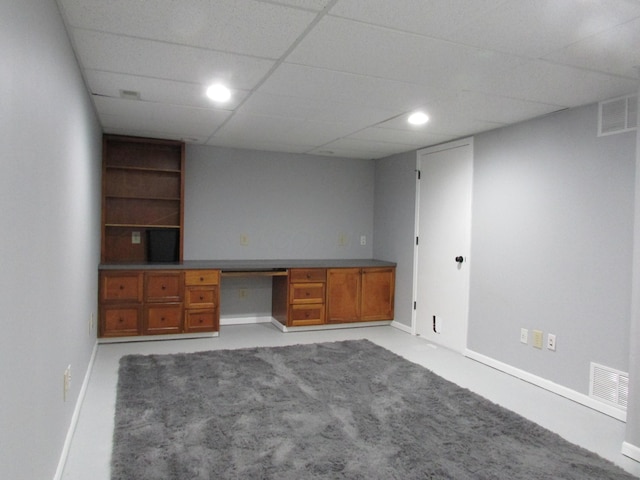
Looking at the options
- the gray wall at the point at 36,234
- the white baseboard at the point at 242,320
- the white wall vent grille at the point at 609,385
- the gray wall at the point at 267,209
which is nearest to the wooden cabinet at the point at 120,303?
the gray wall at the point at 267,209

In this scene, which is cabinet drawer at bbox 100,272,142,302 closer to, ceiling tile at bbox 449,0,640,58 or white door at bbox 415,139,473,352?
white door at bbox 415,139,473,352

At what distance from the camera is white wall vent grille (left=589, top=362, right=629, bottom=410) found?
2.99 metres

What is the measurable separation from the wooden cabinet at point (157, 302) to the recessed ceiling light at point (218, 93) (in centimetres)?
205

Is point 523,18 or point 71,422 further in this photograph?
point 71,422

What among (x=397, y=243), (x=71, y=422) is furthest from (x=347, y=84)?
(x=397, y=243)

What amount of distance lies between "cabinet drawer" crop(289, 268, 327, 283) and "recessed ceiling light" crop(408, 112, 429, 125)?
2.08m

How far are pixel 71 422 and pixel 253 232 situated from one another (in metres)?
3.41

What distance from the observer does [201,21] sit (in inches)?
82.9

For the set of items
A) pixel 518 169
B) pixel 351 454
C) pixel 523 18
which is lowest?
pixel 351 454

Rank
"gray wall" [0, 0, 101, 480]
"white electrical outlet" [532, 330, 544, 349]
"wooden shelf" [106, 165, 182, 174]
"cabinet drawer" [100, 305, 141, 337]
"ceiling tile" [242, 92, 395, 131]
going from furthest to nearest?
"wooden shelf" [106, 165, 182, 174]
"cabinet drawer" [100, 305, 141, 337]
"white electrical outlet" [532, 330, 544, 349]
"ceiling tile" [242, 92, 395, 131]
"gray wall" [0, 0, 101, 480]

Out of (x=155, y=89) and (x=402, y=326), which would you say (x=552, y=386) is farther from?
(x=155, y=89)

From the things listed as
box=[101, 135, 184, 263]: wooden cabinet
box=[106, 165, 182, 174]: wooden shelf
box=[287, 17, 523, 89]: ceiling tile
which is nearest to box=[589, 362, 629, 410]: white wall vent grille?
box=[287, 17, 523, 89]: ceiling tile

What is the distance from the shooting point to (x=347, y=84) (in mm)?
2975

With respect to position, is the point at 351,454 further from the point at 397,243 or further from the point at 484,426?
the point at 397,243
